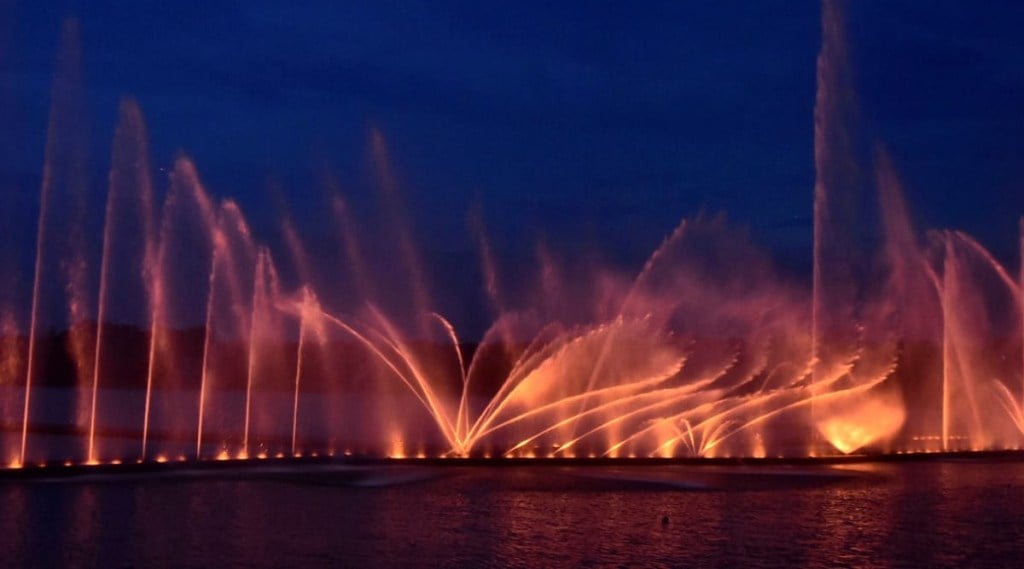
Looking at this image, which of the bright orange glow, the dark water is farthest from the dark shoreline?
the bright orange glow

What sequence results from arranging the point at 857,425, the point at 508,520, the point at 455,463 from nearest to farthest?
1. the point at 508,520
2. the point at 455,463
3. the point at 857,425

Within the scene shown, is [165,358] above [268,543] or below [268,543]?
above

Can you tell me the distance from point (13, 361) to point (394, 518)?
19.3 meters

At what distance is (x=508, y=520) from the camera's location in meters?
20.0

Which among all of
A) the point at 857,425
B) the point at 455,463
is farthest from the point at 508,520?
the point at 857,425

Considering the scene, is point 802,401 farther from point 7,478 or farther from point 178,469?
point 7,478

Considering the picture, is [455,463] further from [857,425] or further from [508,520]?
[857,425]

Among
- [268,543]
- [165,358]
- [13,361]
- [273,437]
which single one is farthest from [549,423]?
[268,543]

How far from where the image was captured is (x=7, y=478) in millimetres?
23859

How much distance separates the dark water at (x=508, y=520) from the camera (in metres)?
16.4

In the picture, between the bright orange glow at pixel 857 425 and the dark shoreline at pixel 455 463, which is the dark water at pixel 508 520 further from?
the bright orange glow at pixel 857 425

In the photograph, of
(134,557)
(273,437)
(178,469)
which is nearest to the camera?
(134,557)

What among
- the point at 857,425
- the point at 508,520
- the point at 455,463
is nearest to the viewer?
the point at 508,520

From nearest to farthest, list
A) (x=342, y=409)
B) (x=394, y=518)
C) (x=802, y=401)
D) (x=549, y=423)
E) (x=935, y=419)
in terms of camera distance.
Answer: (x=394, y=518) < (x=802, y=401) < (x=549, y=423) < (x=935, y=419) < (x=342, y=409)
